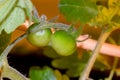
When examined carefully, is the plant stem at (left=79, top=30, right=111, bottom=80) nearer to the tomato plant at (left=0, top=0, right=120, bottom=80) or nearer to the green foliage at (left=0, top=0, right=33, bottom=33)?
the tomato plant at (left=0, top=0, right=120, bottom=80)

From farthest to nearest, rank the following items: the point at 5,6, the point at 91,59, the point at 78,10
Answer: the point at 91,59 → the point at 78,10 → the point at 5,6

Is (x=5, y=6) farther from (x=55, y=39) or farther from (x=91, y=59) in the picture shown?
(x=91, y=59)

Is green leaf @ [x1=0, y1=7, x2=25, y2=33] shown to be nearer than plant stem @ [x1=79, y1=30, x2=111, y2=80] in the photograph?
Yes

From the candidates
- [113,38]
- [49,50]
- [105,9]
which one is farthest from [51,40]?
[113,38]

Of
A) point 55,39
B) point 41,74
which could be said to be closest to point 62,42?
point 55,39

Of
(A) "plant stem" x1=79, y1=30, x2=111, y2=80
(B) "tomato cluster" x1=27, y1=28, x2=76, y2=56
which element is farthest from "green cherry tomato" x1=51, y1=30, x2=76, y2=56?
(A) "plant stem" x1=79, y1=30, x2=111, y2=80

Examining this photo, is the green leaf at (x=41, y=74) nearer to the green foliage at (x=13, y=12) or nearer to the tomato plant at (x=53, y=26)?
the tomato plant at (x=53, y=26)

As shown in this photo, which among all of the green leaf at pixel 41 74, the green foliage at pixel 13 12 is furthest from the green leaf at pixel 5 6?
the green leaf at pixel 41 74
